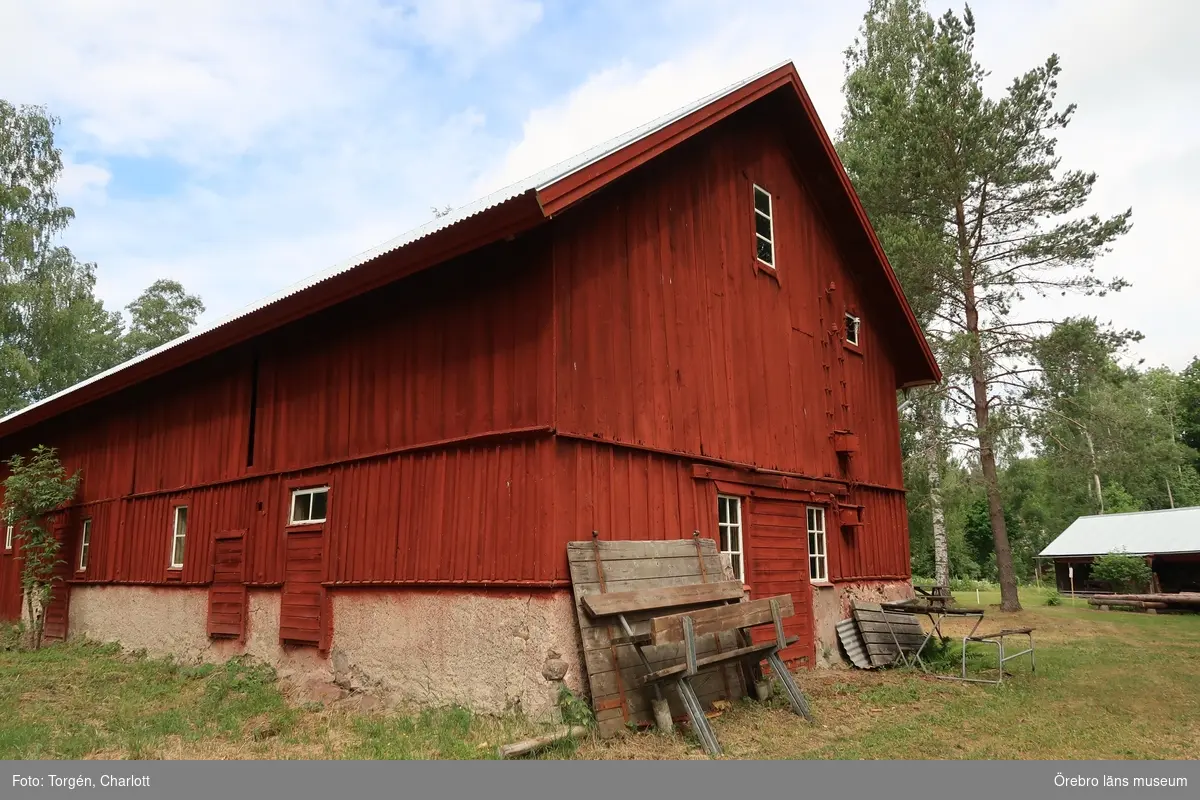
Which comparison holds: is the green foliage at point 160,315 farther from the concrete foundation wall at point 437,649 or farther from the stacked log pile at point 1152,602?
the stacked log pile at point 1152,602

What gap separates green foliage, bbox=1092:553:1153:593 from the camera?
1156 inches

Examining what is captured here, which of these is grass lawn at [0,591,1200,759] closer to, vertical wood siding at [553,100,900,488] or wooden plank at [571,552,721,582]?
wooden plank at [571,552,721,582]

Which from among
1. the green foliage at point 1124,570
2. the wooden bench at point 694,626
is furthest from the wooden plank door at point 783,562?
the green foliage at point 1124,570

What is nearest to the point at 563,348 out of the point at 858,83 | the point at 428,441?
the point at 428,441

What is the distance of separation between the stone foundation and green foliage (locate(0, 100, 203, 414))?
26199 millimetres

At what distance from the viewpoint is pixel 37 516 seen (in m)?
15.0

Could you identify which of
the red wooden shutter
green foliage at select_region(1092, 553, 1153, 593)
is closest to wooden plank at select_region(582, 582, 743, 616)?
the red wooden shutter

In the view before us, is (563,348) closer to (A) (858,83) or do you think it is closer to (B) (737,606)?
(B) (737,606)

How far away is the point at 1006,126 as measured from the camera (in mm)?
20688

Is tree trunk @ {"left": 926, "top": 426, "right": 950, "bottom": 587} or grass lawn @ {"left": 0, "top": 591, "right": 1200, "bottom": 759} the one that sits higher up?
tree trunk @ {"left": 926, "top": 426, "right": 950, "bottom": 587}

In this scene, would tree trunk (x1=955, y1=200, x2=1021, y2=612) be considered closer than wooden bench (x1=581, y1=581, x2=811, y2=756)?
No

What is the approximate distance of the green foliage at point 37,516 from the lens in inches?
565

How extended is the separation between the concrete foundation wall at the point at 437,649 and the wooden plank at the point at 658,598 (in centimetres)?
30

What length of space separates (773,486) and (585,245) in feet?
15.6
